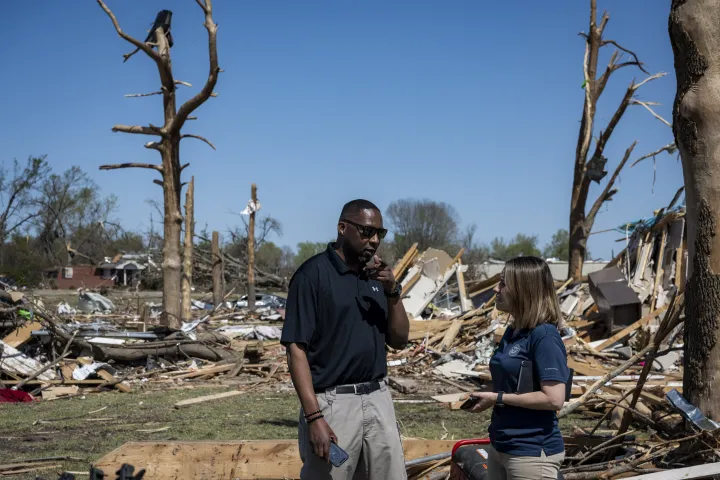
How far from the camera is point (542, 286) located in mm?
3617

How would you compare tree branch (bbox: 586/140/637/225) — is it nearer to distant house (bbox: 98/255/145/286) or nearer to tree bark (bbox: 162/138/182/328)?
tree bark (bbox: 162/138/182/328)

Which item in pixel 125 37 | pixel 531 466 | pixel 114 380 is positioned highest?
pixel 125 37

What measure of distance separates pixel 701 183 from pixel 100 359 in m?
11.3

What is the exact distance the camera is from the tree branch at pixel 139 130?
14.9m

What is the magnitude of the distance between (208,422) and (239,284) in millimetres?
28169

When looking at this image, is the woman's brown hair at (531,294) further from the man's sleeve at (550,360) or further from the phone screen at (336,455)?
the phone screen at (336,455)

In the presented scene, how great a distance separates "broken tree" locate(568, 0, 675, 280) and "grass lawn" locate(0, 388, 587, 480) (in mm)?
11849

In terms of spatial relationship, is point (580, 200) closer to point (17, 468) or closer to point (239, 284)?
point (17, 468)

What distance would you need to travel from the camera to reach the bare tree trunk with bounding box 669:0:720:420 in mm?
5125

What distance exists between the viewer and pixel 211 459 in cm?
581

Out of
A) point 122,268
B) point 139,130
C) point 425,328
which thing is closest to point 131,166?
point 139,130

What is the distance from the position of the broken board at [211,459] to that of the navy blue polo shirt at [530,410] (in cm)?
269

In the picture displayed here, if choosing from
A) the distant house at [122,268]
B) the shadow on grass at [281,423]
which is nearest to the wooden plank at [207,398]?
the shadow on grass at [281,423]

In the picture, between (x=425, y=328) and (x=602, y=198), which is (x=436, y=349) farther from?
(x=602, y=198)
